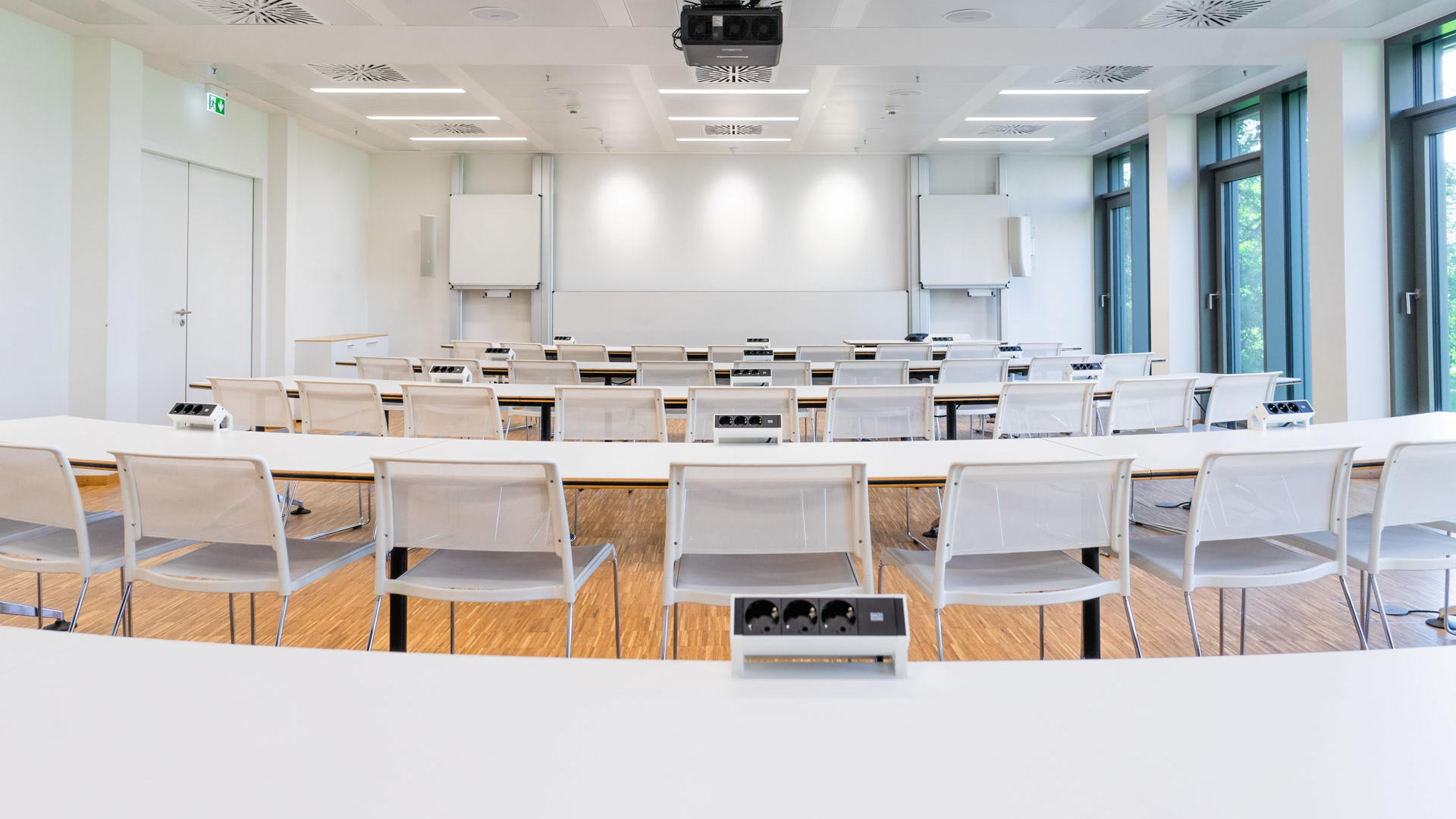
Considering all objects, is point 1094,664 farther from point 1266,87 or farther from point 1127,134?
point 1127,134

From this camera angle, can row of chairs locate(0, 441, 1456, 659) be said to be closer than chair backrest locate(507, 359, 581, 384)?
Yes

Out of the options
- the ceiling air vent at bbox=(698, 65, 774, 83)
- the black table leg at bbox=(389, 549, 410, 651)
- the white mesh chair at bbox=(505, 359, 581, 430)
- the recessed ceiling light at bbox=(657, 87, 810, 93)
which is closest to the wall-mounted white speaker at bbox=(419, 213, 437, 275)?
the recessed ceiling light at bbox=(657, 87, 810, 93)

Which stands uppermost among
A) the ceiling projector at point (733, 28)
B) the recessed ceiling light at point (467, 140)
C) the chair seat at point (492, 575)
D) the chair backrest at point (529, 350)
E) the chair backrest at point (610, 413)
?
the recessed ceiling light at point (467, 140)

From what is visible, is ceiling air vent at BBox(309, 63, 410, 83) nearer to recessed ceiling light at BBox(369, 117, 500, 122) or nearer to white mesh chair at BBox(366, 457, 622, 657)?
recessed ceiling light at BBox(369, 117, 500, 122)

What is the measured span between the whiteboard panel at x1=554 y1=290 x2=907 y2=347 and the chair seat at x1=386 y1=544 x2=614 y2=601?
31.1ft

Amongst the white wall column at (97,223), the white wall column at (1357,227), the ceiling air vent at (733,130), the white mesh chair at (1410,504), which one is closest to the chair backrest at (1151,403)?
the white mesh chair at (1410,504)

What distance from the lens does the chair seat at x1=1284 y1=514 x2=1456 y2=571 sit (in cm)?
241

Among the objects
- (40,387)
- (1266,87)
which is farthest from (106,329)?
(1266,87)

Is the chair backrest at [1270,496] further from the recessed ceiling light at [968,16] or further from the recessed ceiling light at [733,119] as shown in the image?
the recessed ceiling light at [733,119]

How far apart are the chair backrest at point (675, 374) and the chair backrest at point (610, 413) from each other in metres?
1.29

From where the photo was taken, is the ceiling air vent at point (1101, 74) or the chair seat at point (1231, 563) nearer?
the chair seat at point (1231, 563)

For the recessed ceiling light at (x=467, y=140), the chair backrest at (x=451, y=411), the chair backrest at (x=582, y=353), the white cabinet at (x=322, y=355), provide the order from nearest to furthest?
the chair backrest at (x=451, y=411)
the chair backrest at (x=582, y=353)
the white cabinet at (x=322, y=355)
the recessed ceiling light at (x=467, y=140)

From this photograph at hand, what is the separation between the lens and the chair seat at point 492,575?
2184 mm

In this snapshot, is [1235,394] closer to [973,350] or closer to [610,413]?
[610,413]
